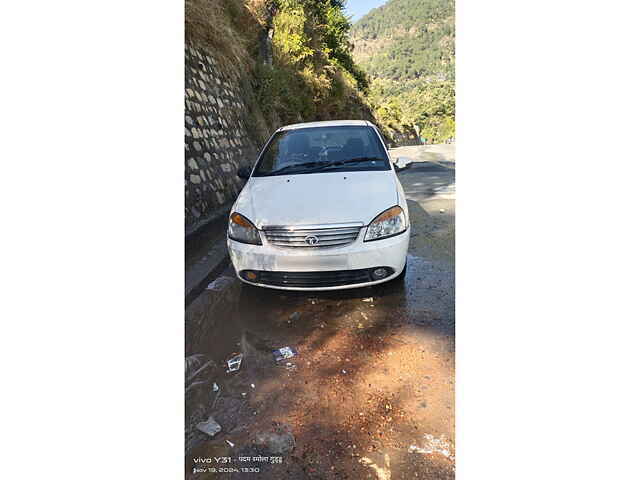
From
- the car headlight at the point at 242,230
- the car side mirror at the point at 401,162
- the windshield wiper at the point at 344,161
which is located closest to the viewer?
the car headlight at the point at 242,230

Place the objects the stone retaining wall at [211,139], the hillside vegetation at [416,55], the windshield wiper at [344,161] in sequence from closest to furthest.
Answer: the hillside vegetation at [416,55], the stone retaining wall at [211,139], the windshield wiper at [344,161]

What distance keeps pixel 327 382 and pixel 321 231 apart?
2.50ft

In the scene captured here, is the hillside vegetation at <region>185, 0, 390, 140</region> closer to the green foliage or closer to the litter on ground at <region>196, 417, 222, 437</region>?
the green foliage

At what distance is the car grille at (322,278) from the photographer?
6.15 ft

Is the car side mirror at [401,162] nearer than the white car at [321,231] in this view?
No

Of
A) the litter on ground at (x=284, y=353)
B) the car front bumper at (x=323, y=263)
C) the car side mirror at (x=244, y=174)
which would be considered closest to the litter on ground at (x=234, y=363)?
the litter on ground at (x=284, y=353)

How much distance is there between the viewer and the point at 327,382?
4.83 feet

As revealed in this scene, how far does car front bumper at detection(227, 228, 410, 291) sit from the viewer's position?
183 cm

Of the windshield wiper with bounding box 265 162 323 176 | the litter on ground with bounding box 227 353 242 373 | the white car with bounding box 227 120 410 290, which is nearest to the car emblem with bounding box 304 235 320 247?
the white car with bounding box 227 120 410 290

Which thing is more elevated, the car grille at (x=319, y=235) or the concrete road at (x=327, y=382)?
the car grille at (x=319, y=235)

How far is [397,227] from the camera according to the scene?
6.42 ft

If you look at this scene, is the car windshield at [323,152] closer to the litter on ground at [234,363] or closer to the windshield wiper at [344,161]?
the windshield wiper at [344,161]

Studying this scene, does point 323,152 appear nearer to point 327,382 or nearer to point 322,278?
point 322,278

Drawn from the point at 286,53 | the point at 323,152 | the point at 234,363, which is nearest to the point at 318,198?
the point at 323,152
